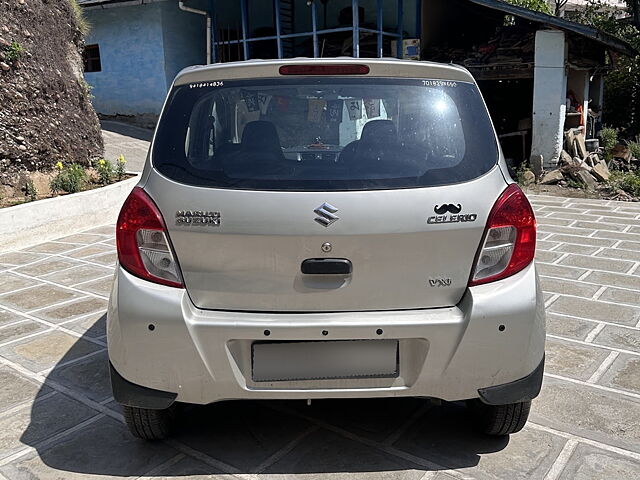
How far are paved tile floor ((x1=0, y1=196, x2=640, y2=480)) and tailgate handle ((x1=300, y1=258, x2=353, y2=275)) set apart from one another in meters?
0.93

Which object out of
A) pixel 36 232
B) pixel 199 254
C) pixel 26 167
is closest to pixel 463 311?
pixel 199 254

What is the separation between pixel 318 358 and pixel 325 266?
0.38 meters

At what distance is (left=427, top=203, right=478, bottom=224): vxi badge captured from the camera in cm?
245

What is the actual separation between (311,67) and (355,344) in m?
1.21

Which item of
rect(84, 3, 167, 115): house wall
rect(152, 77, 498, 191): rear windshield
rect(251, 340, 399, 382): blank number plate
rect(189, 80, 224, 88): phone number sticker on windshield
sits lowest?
rect(251, 340, 399, 382): blank number plate

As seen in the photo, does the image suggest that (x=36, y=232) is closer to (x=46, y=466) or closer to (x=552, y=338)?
(x=46, y=466)

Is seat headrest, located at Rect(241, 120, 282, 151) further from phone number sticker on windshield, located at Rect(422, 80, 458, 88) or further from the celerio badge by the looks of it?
phone number sticker on windshield, located at Rect(422, 80, 458, 88)

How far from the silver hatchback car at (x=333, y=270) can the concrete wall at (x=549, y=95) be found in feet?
33.7

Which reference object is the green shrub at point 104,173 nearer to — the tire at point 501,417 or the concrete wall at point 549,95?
the tire at point 501,417

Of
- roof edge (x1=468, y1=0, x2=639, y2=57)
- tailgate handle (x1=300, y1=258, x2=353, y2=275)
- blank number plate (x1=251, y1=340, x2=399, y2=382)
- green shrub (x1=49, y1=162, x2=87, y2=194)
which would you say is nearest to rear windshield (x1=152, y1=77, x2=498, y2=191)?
tailgate handle (x1=300, y1=258, x2=353, y2=275)

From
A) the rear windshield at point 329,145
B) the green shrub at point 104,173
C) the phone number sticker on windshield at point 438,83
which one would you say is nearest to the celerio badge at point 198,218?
the rear windshield at point 329,145

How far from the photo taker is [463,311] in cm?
247

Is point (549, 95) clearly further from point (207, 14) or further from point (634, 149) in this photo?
point (207, 14)

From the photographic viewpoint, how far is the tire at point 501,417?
109 inches
